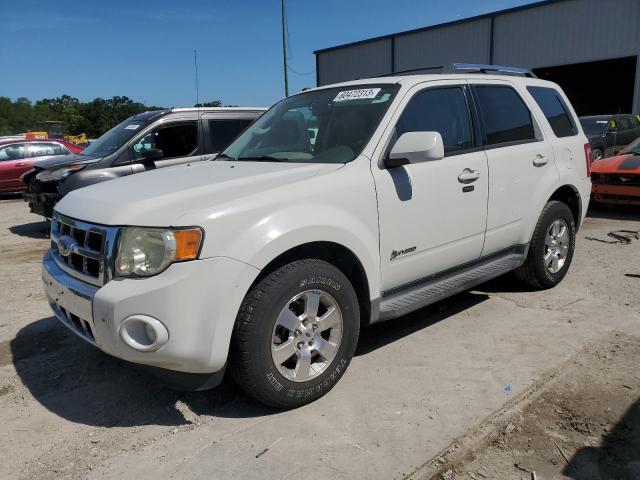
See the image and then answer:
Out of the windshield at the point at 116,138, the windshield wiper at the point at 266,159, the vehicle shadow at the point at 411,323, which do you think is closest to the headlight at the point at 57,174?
the windshield at the point at 116,138

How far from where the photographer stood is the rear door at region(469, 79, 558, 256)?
411 cm

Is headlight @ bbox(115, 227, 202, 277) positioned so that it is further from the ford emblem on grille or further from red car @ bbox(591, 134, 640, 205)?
red car @ bbox(591, 134, 640, 205)

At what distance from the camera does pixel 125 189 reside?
10.3ft

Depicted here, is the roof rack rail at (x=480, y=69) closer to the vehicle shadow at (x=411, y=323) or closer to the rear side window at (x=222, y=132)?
the vehicle shadow at (x=411, y=323)

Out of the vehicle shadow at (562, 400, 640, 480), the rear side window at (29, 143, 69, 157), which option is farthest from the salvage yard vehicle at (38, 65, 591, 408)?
the rear side window at (29, 143, 69, 157)

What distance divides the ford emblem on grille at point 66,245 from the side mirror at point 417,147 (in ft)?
6.25

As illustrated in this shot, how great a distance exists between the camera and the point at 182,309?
8.23 feet

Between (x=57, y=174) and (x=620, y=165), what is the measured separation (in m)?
8.79

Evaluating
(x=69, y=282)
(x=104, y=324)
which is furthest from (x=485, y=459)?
(x=69, y=282)

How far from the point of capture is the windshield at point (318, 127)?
3.48 metres

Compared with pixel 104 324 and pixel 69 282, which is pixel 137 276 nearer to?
pixel 104 324

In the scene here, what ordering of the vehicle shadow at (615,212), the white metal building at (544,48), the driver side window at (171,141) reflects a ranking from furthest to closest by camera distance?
the white metal building at (544,48) → the vehicle shadow at (615,212) → the driver side window at (171,141)

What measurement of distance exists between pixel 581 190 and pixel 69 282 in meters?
4.47

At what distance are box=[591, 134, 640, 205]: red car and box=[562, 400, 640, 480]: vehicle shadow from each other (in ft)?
22.2
